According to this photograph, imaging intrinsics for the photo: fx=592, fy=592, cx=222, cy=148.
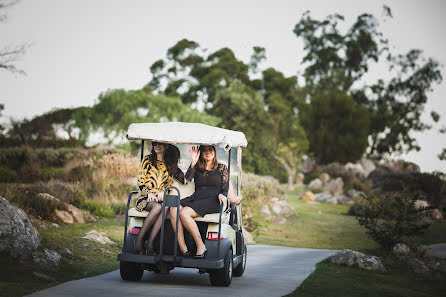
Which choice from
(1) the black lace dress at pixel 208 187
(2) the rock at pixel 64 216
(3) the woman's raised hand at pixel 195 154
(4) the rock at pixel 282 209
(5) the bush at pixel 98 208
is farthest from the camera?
(4) the rock at pixel 282 209

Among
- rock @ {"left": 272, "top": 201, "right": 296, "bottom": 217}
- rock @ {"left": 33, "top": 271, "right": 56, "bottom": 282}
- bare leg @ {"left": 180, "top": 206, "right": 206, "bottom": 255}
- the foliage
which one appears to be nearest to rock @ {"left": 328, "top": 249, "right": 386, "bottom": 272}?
bare leg @ {"left": 180, "top": 206, "right": 206, "bottom": 255}

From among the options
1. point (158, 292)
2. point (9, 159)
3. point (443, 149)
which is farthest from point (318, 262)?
point (443, 149)

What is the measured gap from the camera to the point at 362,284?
959 centimetres

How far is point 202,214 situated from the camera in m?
8.04

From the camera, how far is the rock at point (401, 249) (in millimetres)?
14094

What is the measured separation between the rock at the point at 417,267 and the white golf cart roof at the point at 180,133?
572 centimetres

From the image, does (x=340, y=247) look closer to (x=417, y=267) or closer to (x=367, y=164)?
(x=417, y=267)

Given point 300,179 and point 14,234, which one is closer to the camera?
point 14,234

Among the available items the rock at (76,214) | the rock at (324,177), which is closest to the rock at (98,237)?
the rock at (76,214)

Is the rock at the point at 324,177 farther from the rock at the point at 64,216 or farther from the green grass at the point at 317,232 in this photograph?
the rock at the point at 64,216

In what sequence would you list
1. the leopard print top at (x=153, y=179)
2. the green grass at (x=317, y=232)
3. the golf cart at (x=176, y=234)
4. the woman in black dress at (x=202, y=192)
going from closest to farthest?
1. the golf cart at (x=176, y=234)
2. the woman in black dress at (x=202, y=192)
3. the leopard print top at (x=153, y=179)
4. the green grass at (x=317, y=232)

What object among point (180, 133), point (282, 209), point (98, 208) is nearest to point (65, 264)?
point (180, 133)

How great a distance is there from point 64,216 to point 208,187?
8.13 meters

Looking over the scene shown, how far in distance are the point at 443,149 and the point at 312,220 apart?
2593 centimetres
